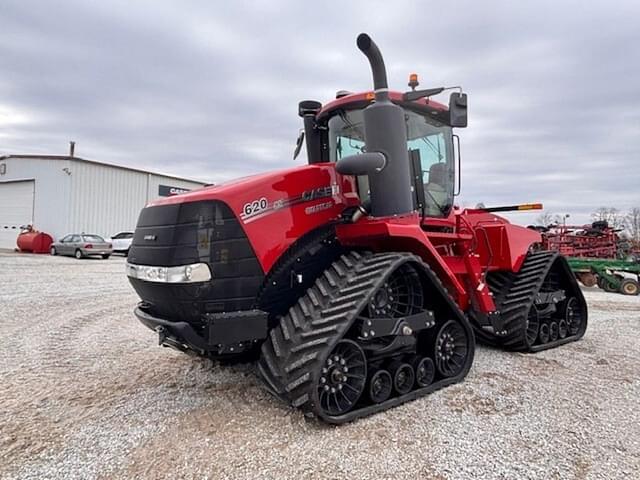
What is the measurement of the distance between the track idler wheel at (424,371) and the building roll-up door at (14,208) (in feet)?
95.1

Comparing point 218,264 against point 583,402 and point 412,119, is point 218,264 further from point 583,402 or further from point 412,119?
point 583,402

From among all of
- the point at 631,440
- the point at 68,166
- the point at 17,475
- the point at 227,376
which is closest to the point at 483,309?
the point at 631,440

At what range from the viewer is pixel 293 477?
108 inches

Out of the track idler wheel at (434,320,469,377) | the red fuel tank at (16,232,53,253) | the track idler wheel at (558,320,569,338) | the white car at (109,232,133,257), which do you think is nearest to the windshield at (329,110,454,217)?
the track idler wheel at (434,320,469,377)

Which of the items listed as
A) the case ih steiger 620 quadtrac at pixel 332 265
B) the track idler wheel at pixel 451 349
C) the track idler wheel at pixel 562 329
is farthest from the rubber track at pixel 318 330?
the track idler wheel at pixel 562 329

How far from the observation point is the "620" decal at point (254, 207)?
3.52m

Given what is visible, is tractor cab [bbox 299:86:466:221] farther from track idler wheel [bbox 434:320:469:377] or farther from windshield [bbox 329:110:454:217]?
track idler wheel [bbox 434:320:469:377]

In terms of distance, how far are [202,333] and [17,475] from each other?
1314 mm

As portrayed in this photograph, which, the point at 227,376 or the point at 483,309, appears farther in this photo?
the point at 483,309

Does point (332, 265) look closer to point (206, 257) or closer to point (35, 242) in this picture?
point (206, 257)

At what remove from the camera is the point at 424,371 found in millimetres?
4215

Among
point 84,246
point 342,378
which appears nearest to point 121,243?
point 84,246

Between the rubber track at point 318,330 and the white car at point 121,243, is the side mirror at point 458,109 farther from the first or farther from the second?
the white car at point 121,243

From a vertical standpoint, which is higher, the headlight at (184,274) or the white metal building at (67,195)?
the white metal building at (67,195)
